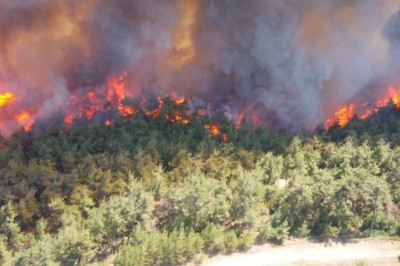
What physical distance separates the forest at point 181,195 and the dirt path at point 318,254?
47.0 inches

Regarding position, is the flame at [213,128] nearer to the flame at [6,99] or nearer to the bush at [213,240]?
the bush at [213,240]

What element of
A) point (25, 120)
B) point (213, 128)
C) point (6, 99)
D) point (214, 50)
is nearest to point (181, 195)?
point (213, 128)

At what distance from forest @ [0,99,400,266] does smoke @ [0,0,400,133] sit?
20049 mm

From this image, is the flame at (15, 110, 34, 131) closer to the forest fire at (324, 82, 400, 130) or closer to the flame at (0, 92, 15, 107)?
the flame at (0, 92, 15, 107)

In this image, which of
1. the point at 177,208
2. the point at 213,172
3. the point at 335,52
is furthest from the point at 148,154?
the point at 335,52

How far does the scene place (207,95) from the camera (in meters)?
95.8

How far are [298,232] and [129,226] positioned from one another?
1918 cm

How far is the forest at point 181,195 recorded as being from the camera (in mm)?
49562

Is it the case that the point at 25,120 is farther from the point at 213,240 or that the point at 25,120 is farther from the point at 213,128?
the point at 213,240

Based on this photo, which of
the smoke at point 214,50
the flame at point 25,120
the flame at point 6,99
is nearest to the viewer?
the flame at point 25,120

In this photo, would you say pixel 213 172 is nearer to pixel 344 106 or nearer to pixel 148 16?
pixel 344 106

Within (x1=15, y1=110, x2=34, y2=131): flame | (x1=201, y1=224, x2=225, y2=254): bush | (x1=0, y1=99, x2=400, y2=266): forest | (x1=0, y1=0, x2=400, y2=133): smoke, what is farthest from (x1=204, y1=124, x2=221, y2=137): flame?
(x1=15, y1=110, x2=34, y2=131): flame

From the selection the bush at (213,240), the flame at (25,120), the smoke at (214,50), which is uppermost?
the smoke at (214,50)

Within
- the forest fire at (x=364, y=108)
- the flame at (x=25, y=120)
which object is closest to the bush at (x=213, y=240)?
the forest fire at (x=364, y=108)
